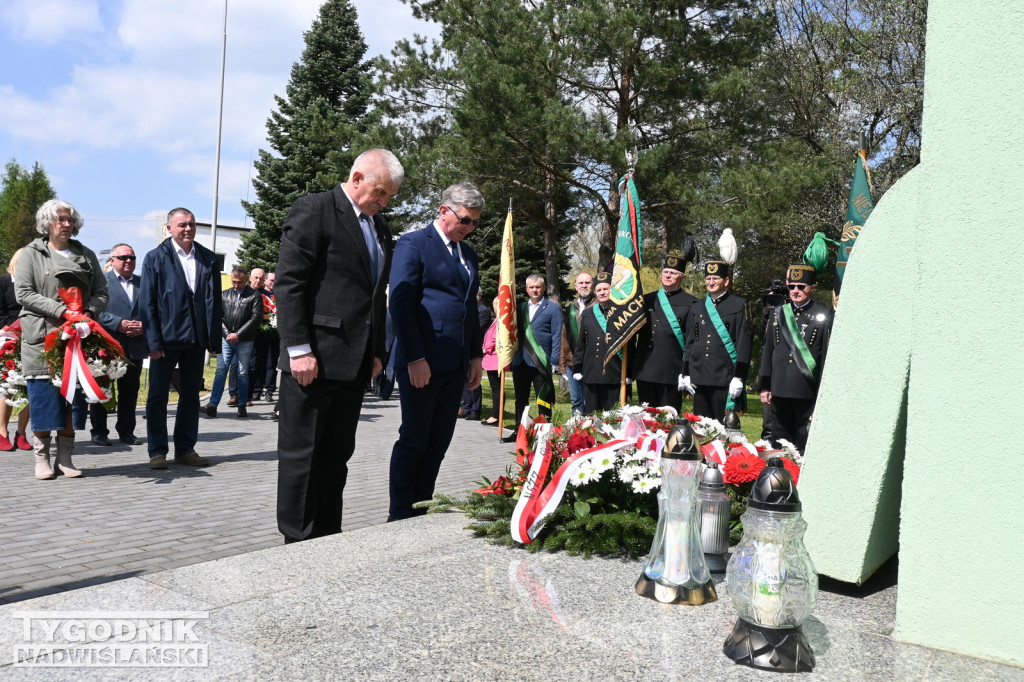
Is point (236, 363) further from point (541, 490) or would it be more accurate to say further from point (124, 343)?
point (541, 490)

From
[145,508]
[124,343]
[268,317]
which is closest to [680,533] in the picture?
[145,508]

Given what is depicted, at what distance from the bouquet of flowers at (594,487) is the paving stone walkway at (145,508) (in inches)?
63.9

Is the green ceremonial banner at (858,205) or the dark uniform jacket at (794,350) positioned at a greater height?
the green ceremonial banner at (858,205)

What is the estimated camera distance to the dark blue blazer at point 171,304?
6.78 m

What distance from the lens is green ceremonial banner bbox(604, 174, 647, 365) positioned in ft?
25.6

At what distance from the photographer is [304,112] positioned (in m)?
31.1

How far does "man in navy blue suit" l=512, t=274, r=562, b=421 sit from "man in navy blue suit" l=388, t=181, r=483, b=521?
488 centimetres

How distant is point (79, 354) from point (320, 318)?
3223mm

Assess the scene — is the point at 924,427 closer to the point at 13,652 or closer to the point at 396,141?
the point at 13,652

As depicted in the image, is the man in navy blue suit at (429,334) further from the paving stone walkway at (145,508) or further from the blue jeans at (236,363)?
the blue jeans at (236,363)

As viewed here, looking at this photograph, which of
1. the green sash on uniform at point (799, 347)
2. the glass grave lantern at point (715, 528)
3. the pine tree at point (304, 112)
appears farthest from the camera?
the pine tree at point (304, 112)

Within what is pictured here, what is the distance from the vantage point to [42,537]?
465 centimetres

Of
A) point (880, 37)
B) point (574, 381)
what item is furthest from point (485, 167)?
point (880, 37)

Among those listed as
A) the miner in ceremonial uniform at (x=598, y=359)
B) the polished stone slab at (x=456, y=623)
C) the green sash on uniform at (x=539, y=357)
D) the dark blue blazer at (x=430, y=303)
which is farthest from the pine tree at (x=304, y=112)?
the polished stone slab at (x=456, y=623)
